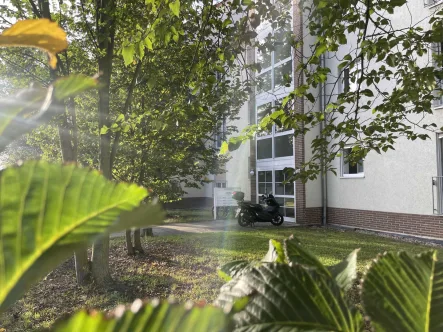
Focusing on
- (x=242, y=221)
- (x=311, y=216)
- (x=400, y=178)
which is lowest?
(x=242, y=221)

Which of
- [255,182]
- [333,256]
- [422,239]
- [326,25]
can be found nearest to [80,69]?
[326,25]

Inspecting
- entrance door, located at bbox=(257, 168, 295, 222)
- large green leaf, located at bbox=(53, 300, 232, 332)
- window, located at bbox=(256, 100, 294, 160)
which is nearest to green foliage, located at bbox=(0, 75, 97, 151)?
large green leaf, located at bbox=(53, 300, 232, 332)

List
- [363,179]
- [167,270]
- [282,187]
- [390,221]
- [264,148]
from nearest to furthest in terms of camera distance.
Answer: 1. [167,270]
2. [390,221]
3. [363,179]
4. [282,187]
5. [264,148]

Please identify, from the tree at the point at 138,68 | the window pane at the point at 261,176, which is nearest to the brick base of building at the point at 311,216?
the window pane at the point at 261,176

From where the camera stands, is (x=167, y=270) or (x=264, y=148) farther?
(x=264, y=148)

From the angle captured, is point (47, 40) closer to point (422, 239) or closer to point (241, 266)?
point (241, 266)

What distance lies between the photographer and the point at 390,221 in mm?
10836

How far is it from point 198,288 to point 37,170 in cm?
576

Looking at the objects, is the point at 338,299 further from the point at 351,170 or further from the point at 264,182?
the point at 264,182

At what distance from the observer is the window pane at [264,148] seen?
15847mm

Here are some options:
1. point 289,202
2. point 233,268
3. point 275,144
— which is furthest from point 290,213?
point 233,268

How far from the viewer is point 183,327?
0.87 feet

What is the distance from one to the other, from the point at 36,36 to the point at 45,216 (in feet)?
0.56

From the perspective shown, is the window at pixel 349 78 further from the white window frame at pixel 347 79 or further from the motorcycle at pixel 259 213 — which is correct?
the motorcycle at pixel 259 213
